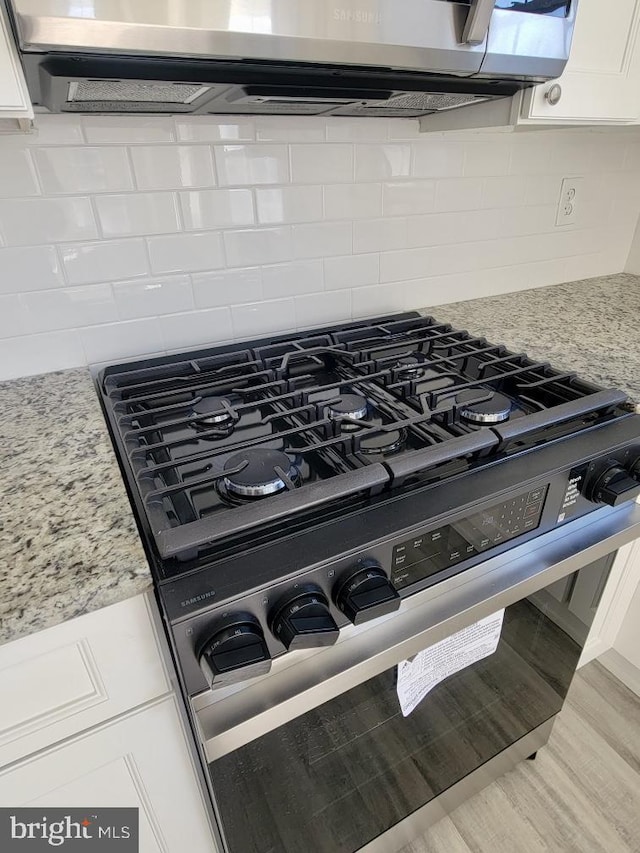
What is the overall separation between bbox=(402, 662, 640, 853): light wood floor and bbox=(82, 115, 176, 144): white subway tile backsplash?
155 cm

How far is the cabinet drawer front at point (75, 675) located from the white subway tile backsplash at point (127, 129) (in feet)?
2.62

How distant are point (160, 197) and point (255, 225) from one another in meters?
0.20

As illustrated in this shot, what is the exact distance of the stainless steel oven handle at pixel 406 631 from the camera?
604mm

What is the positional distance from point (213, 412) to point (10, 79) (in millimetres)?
490

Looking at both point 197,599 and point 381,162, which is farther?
point 381,162

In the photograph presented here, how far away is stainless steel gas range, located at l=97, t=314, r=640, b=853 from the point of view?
1.89ft

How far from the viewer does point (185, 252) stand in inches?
41.0

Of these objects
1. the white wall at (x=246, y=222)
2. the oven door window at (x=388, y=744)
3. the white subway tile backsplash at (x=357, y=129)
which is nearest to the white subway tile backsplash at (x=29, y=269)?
the white wall at (x=246, y=222)

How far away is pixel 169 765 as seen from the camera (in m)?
0.70

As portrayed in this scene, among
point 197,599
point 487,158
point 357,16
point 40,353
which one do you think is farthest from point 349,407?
point 487,158

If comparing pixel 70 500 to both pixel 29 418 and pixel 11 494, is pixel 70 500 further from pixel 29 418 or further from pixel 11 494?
→ pixel 29 418

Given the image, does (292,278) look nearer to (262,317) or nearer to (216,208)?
(262,317)

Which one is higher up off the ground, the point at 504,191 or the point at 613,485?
the point at 504,191

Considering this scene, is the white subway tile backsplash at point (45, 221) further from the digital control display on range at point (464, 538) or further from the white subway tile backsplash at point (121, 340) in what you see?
the digital control display on range at point (464, 538)
